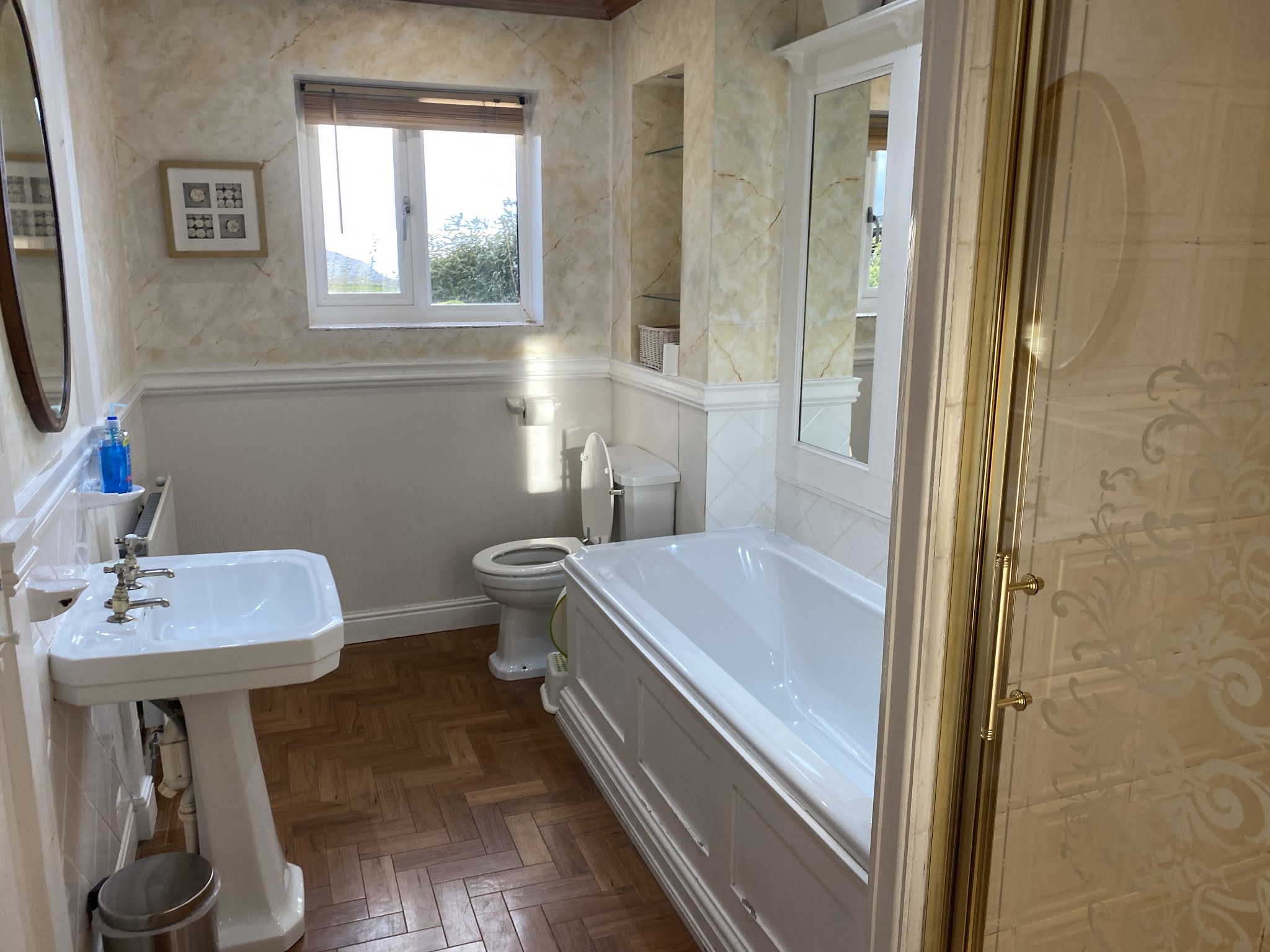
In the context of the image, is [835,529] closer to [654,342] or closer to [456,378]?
[654,342]

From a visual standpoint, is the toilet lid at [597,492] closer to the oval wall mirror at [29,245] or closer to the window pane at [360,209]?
the window pane at [360,209]

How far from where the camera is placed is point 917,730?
1406mm

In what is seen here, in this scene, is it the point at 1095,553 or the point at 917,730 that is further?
the point at 917,730

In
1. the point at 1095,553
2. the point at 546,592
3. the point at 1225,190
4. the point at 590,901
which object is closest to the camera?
the point at 1225,190

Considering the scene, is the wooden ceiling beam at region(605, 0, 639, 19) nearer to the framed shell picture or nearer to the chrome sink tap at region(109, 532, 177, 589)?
the framed shell picture

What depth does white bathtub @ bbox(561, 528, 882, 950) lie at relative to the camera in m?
1.84

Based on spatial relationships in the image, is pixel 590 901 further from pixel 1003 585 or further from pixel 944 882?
pixel 1003 585

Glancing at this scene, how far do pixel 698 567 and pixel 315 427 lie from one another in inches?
61.8

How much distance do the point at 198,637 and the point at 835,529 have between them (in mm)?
1833

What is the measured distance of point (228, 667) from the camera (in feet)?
6.06

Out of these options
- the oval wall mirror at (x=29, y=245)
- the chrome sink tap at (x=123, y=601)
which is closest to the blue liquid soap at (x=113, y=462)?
the oval wall mirror at (x=29, y=245)

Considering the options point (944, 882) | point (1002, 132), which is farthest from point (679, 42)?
point (944, 882)

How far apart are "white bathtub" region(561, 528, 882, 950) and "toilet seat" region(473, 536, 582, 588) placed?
1.08 ft

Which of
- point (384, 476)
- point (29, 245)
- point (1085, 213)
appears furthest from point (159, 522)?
point (1085, 213)
